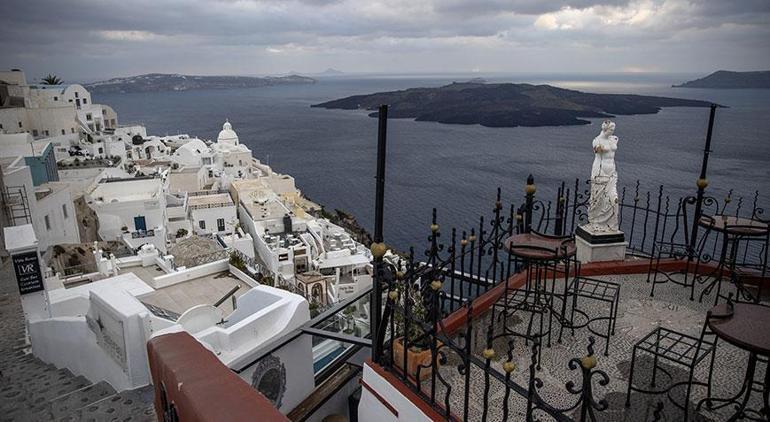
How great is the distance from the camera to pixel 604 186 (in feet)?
22.2

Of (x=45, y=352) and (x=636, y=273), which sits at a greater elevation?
(x=636, y=273)

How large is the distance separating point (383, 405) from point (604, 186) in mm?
4479

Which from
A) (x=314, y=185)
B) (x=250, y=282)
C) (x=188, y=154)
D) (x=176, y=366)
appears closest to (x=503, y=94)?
(x=314, y=185)

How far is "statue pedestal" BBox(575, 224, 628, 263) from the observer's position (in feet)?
22.9

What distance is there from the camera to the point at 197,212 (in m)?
31.6

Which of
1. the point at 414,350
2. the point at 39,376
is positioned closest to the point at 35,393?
the point at 39,376

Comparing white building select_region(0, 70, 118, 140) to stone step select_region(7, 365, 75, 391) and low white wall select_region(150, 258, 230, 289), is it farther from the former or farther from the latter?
stone step select_region(7, 365, 75, 391)

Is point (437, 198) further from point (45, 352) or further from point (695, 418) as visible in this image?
point (695, 418)

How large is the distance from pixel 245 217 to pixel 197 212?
3189 mm

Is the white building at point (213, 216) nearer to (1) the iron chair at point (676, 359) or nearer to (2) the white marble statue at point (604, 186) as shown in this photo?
(2) the white marble statue at point (604, 186)

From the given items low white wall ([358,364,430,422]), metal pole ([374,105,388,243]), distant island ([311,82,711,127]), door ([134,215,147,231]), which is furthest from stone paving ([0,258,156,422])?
distant island ([311,82,711,127])

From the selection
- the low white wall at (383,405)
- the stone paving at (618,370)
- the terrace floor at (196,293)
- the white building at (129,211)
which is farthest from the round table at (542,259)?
the white building at (129,211)

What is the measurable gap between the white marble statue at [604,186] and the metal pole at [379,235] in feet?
13.6

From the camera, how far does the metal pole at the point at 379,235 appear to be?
3.44m
